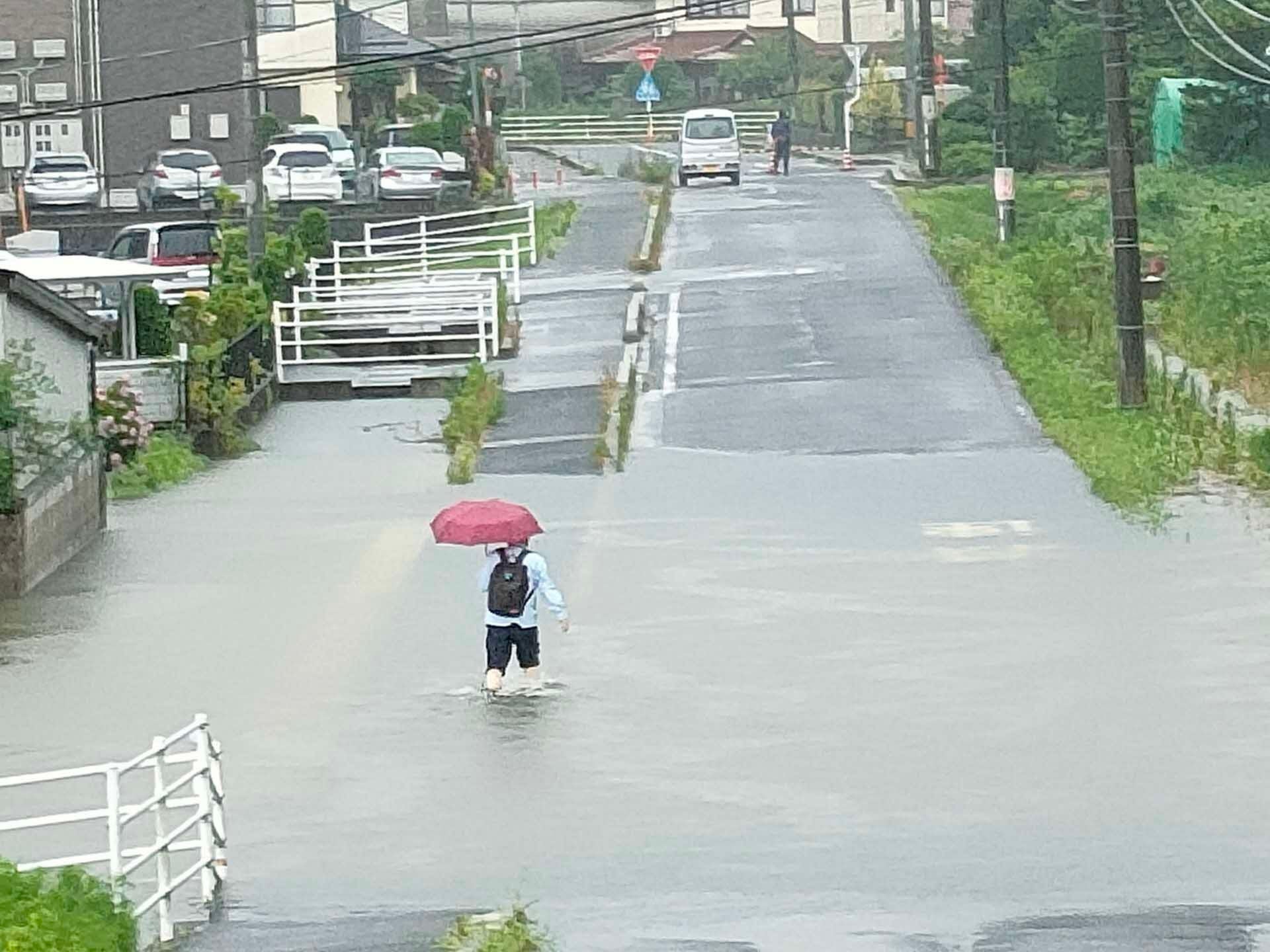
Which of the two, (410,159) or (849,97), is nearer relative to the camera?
(410,159)

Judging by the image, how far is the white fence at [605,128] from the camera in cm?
8200

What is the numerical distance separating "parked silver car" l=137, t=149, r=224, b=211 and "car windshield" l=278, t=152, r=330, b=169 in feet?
5.31

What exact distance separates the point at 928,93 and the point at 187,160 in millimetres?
15639

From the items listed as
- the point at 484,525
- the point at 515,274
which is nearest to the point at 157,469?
the point at 484,525

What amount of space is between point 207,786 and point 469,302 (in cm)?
2665

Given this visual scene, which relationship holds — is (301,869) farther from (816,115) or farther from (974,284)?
(816,115)

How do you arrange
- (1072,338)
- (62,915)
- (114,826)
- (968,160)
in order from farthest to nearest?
(968,160), (1072,338), (114,826), (62,915)

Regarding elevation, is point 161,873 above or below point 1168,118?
below

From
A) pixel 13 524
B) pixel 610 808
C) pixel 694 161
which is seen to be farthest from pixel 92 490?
pixel 694 161

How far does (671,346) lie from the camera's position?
35.1 meters

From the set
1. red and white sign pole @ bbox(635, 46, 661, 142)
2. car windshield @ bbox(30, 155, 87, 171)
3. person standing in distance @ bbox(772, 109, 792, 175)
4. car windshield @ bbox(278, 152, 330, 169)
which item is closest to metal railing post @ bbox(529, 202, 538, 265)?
car windshield @ bbox(278, 152, 330, 169)

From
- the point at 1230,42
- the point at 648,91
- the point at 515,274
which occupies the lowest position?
the point at 515,274

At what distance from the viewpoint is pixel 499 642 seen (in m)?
15.5

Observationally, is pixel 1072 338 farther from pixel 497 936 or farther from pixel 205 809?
pixel 497 936
